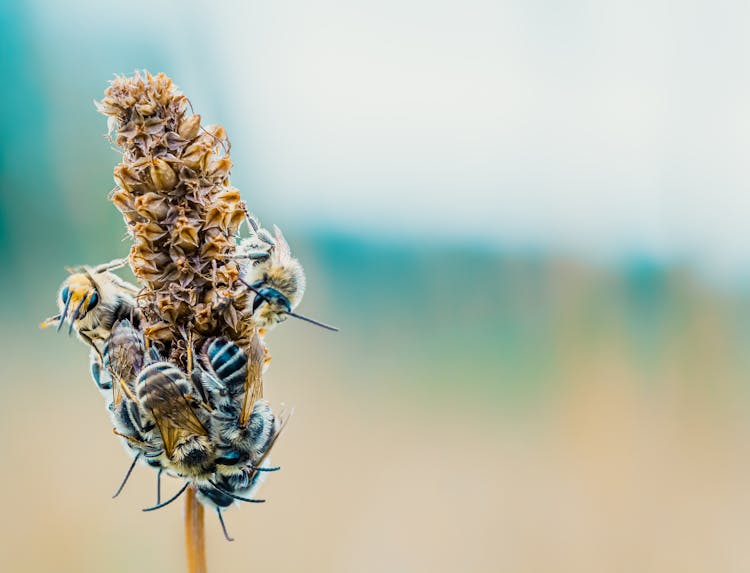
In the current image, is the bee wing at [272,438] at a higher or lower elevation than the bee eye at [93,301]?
lower

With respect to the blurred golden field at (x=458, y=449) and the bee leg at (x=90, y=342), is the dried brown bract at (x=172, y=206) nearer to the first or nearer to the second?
the bee leg at (x=90, y=342)

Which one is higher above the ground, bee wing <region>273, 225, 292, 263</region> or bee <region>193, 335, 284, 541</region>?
bee wing <region>273, 225, 292, 263</region>

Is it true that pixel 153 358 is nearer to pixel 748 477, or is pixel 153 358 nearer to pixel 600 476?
pixel 600 476

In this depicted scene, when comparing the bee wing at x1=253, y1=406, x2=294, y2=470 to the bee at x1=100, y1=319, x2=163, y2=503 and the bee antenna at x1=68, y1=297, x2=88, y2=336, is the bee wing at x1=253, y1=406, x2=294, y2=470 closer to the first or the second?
the bee at x1=100, y1=319, x2=163, y2=503

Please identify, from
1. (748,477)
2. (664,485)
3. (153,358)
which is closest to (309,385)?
(664,485)

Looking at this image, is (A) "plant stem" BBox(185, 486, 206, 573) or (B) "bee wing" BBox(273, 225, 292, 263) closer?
(A) "plant stem" BBox(185, 486, 206, 573)

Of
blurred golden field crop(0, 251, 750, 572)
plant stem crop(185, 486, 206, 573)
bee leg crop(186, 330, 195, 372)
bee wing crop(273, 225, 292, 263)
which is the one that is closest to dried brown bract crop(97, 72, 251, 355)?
bee leg crop(186, 330, 195, 372)

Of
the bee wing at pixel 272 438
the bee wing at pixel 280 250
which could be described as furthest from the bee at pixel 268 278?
the bee wing at pixel 272 438
